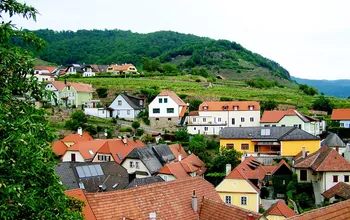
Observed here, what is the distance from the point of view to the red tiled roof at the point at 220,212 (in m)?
14.6

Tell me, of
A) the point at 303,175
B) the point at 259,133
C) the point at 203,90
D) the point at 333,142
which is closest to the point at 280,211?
the point at 303,175

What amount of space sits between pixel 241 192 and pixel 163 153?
12.0 metres

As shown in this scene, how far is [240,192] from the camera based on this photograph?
30234 mm

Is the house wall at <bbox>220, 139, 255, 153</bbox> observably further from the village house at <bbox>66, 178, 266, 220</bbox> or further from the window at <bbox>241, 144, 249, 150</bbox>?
the village house at <bbox>66, 178, 266, 220</bbox>

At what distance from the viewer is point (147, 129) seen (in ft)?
183

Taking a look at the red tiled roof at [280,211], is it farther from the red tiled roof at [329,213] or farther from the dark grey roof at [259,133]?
the dark grey roof at [259,133]

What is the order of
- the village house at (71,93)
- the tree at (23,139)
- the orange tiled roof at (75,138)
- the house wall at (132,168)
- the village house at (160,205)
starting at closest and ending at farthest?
the tree at (23,139) < the village house at (160,205) < the house wall at (132,168) < the orange tiled roof at (75,138) < the village house at (71,93)

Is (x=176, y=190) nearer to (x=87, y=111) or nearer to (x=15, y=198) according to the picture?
(x=15, y=198)

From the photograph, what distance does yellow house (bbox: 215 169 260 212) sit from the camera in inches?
1179

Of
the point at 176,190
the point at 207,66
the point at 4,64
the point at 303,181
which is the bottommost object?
the point at 303,181

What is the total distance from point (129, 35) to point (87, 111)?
13223 cm

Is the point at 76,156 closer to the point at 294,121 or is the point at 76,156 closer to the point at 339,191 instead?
the point at 339,191

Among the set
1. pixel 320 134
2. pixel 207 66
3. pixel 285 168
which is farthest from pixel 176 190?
pixel 207 66

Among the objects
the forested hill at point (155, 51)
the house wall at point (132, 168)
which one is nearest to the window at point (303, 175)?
the house wall at point (132, 168)
